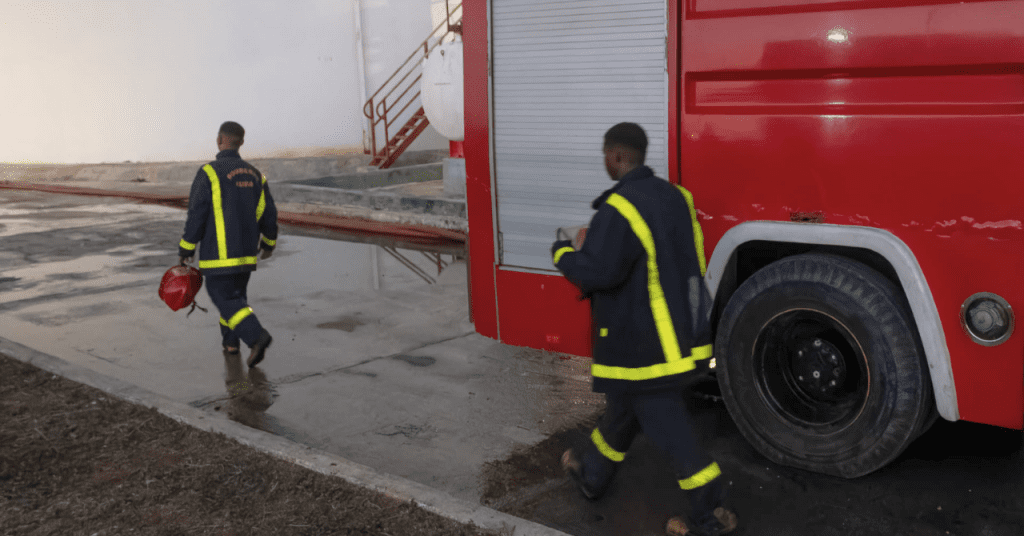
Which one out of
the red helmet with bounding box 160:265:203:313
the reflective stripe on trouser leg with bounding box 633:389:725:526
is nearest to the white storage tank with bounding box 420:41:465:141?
the red helmet with bounding box 160:265:203:313

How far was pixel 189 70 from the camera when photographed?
63.0ft

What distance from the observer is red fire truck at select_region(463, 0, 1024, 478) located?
3551 millimetres

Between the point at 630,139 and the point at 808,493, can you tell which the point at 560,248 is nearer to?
the point at 630,139

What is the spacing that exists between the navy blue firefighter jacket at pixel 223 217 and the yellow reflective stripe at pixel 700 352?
3.64 meters

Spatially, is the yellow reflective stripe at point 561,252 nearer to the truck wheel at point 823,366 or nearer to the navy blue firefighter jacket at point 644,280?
the navy blue firefighter jacket at point 644,280

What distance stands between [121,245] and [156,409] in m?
6.95

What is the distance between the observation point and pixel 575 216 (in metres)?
4.62

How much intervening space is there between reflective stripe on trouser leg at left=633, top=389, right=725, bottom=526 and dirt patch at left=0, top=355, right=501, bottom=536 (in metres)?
0.81

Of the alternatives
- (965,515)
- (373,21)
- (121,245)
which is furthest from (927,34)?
(373,21)

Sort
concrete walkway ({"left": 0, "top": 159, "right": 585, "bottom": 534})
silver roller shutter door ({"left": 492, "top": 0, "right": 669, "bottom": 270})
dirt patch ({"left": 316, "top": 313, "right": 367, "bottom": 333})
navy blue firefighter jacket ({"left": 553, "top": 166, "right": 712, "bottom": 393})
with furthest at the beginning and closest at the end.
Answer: dirt patch ({"left": 316, "top": 313, "right": 367, "bottom": 333}), concrete walkway ({"left": 0, "top": 159, "right": 585, "bottom": 534}), silver roller shutter door ({"left": 492, "top": 0, "right": 669, "bottom": 270}), navy blue firefighter jacket ({"left": 553, "top": 166, "right": 712, "bottom": 393})

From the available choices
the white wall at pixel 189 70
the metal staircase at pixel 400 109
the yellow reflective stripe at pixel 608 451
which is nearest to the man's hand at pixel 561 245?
the yellow reflective stripe at pixel 608 451

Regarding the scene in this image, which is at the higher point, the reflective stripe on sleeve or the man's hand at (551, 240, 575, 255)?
the man's hand at (551, 240, 575, 255)

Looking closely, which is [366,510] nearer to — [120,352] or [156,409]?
[156,409]

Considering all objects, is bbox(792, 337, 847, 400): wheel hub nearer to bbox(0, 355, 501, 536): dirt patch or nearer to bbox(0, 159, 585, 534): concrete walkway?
bbox(0, 159, 585, 534): concrete walkway
